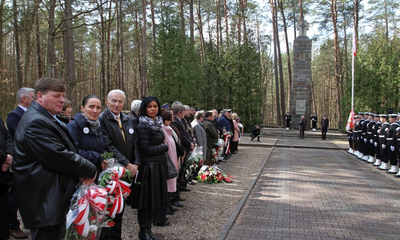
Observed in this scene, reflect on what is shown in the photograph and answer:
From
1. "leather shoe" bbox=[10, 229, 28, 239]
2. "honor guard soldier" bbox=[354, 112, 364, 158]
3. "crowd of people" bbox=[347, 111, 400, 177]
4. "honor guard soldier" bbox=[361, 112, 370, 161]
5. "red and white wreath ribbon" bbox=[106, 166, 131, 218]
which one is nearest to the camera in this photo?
"red and white wreath ribbon" bbox=[106, 166, 131, 218]

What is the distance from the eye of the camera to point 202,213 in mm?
5914

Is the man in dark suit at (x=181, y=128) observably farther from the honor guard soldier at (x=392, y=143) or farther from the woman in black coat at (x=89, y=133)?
the honor guard soldier at (x=392, y=143)

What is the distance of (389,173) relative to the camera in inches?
425

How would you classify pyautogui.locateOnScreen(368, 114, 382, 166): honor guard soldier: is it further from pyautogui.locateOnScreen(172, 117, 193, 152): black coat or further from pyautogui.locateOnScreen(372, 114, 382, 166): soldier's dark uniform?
pyautogui.locateOnScreen(172, 117, 193, 152): black coat

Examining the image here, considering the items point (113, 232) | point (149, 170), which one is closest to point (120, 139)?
point (149, 170)

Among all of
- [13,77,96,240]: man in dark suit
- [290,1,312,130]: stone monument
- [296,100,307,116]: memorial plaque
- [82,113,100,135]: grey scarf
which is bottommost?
[13,77,96,240]: man in dark suit

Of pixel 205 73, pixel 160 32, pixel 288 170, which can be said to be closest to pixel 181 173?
pixel 288 170

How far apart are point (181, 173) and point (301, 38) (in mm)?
26778

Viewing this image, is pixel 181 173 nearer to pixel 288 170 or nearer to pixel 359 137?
pixel 288 170

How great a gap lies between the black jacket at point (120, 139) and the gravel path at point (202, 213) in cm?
131

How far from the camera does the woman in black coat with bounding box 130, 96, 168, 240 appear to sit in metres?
4.29

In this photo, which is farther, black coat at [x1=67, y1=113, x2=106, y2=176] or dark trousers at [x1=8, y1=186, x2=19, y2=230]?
dark trousers at [x1=8, y1=186, x2=19, y2=230]

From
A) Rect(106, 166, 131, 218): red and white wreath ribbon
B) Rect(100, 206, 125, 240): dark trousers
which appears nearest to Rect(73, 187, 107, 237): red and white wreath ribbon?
Rect(106, 166, 131, 218): red and white wreath ribbon

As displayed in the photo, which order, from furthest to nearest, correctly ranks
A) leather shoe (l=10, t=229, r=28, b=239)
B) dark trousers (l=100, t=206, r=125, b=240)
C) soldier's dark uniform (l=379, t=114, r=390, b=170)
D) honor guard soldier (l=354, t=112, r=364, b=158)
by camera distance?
honor guard soldier (l=354, t=112, r=364, b=158) → soldier's dark uniform (l=379, t=114, r=390, b=170) → leather shoe (l=10, t=229, r=28, b=239) → dark trousers (l=100, t=206, r=125, b=240)
